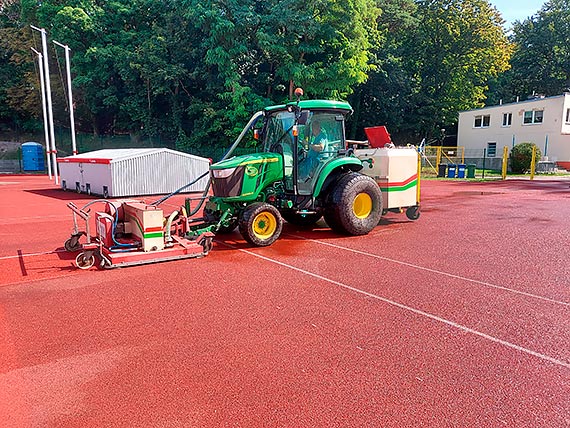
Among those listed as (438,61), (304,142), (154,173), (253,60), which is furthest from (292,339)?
(438,61)

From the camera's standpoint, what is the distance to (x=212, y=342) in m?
4.33

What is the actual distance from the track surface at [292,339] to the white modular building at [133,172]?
9.19 metres

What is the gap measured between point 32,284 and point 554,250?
28.0ft

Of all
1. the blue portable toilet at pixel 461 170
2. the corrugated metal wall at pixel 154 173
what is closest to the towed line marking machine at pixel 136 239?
the corrugated metal wall at pixel 154 173

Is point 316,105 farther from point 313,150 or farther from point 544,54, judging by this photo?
point 544,54

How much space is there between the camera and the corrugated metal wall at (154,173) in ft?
56.2

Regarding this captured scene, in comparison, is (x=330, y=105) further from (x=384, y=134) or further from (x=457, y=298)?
(x=457, y=298)

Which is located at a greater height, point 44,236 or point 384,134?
point 384,134

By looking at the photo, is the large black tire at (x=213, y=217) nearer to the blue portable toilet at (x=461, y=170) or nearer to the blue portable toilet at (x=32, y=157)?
the blue portable toilet at (x=461, y=170)

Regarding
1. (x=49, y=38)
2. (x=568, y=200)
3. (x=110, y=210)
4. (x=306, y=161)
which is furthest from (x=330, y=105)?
(x=49, y=38)

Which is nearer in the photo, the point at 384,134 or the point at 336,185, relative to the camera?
the point at 336,185

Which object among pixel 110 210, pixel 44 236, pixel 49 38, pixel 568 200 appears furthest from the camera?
pixel 49 38

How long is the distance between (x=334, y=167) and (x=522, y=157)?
2575 centimetres

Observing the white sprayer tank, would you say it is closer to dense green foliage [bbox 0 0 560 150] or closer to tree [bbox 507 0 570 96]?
dense green foliage [bbox 0 0 560 150]
